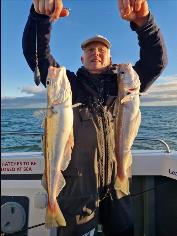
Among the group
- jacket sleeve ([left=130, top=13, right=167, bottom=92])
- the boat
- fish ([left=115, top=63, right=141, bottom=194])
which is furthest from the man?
the boat

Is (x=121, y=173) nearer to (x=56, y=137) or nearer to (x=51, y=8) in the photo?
(x=56, y=137)

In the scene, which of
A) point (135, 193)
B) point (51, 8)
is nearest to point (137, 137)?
point (135, 193)

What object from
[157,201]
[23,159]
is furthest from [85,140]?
[157,201]

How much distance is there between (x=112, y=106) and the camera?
3.69 metres

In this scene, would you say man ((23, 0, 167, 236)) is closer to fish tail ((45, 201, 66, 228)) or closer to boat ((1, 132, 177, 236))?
fish tail ((45, 201, 66, 228))

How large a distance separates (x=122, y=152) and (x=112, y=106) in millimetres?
491

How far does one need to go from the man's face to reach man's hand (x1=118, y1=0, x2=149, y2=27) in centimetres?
46

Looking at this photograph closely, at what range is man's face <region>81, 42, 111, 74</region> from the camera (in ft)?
12.4

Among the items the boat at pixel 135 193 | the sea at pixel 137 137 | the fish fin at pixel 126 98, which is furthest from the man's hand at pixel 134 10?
the boat at pixel 135 193

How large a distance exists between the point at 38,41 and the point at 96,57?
0.56m

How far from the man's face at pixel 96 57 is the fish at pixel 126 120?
1.10 feet

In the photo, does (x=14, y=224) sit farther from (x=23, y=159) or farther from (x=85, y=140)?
(x=85, y=140)

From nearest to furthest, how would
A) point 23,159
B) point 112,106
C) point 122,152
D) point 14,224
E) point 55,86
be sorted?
point 55,86, point 122,152, point 112,106, point 14,224, point 23,159

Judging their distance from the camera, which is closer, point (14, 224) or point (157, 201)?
point (14, 224)
